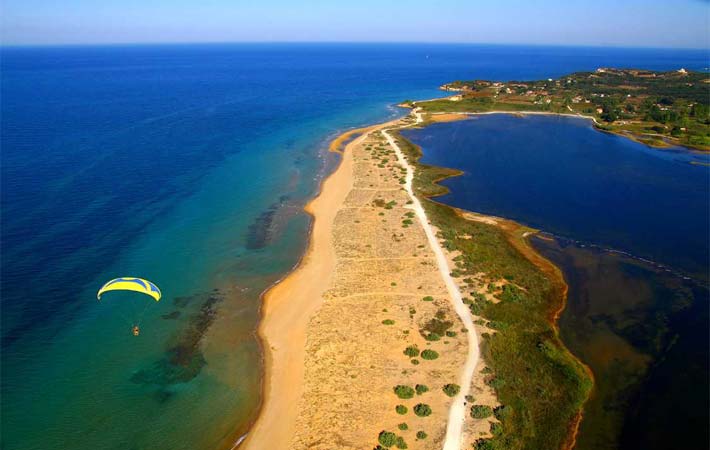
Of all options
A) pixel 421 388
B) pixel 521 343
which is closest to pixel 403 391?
pixel 421 388

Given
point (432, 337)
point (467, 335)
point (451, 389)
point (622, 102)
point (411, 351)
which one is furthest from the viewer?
point (622, 102)

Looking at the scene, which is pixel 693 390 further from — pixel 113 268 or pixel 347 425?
pixel 113 268

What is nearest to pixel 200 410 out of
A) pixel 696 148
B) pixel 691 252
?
pixel 691 252

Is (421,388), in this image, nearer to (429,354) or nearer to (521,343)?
(429,354)

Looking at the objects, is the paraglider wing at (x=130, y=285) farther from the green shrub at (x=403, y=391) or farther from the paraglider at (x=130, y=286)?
the green shrub at (x=403, y=391)

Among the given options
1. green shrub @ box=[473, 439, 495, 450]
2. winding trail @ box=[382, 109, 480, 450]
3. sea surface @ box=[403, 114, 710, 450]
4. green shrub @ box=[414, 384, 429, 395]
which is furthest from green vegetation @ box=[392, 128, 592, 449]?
green shrub @ box=[414, 384, 429, 395]
